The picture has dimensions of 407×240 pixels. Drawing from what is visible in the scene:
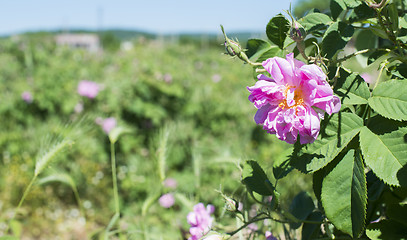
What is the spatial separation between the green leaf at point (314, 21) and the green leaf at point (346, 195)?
8.4 inches

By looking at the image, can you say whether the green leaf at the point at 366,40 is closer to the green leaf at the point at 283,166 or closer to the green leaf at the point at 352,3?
the green leaf at the point at 352,3

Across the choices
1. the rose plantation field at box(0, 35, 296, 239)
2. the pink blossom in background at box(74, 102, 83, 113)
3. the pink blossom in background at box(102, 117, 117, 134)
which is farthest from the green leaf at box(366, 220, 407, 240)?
the pink blossom in background at box(74, 102, 83, 113)

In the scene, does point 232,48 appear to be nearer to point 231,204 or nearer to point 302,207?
point 231,204

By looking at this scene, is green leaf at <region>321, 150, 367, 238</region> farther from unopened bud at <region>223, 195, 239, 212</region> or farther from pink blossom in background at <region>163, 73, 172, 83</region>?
pink blossom in background at <region>163, 73, 172, 83</region>

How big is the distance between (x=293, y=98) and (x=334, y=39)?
0.16m

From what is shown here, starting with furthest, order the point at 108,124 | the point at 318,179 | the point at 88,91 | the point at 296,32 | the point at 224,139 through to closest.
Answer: the point at 88,91 → the point at 224,139 → the point at 108,124 → the point at 318,179 → the point at 296,32

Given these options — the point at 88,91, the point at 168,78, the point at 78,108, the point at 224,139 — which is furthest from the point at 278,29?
the point at 78,108

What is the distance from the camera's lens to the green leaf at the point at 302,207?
0.83m

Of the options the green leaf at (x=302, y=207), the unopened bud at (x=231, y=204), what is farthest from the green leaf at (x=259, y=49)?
the green leaf at (x=302, y=207)

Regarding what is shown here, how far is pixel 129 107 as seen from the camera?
3.66 metres

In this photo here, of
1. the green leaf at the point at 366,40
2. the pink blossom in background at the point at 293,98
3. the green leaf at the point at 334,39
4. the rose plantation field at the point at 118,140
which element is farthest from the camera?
the rose plantation field at the point at 118,140

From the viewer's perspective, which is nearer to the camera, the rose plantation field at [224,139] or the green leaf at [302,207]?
the rose plantation field at [224,139]

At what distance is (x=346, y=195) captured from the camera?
1.85ft

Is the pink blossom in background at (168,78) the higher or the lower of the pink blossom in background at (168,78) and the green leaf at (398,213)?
the lower
